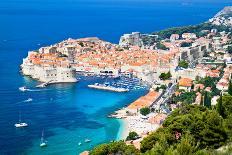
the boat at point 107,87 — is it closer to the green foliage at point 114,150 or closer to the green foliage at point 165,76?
the green foliage at point 165,76

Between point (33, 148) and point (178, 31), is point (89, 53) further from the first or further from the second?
point (33, 148)

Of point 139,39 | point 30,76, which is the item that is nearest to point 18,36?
point 139,39

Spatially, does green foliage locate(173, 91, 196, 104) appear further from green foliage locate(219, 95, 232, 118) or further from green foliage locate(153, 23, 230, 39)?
green foliage locate(153, 23, 230, 39)

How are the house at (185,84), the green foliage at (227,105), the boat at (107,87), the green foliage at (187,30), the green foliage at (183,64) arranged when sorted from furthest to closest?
the green foliage at (187,30) < the green foliage at (183,64) < the boat at (107,87) < the house at (185,84) < the green foliage at (227,105)

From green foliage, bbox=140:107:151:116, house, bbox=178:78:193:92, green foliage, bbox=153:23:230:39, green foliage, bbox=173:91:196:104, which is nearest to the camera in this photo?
green foliage, bbox=140:107:151:116

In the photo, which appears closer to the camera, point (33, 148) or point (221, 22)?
point (33, 148)

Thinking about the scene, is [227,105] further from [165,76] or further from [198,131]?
[165,76]

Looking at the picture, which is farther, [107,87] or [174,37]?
[174,37]

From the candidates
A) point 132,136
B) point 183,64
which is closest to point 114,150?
point 132,136

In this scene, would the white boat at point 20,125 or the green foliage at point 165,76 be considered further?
the green foliage at point 165,76

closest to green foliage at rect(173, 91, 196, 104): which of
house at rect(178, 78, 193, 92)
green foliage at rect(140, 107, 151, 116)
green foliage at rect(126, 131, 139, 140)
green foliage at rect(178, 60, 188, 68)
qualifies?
house at rect(178, 78, 193, 92)

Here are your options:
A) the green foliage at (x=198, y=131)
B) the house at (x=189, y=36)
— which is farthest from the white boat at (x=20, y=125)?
the house at (x=189, y=36)
